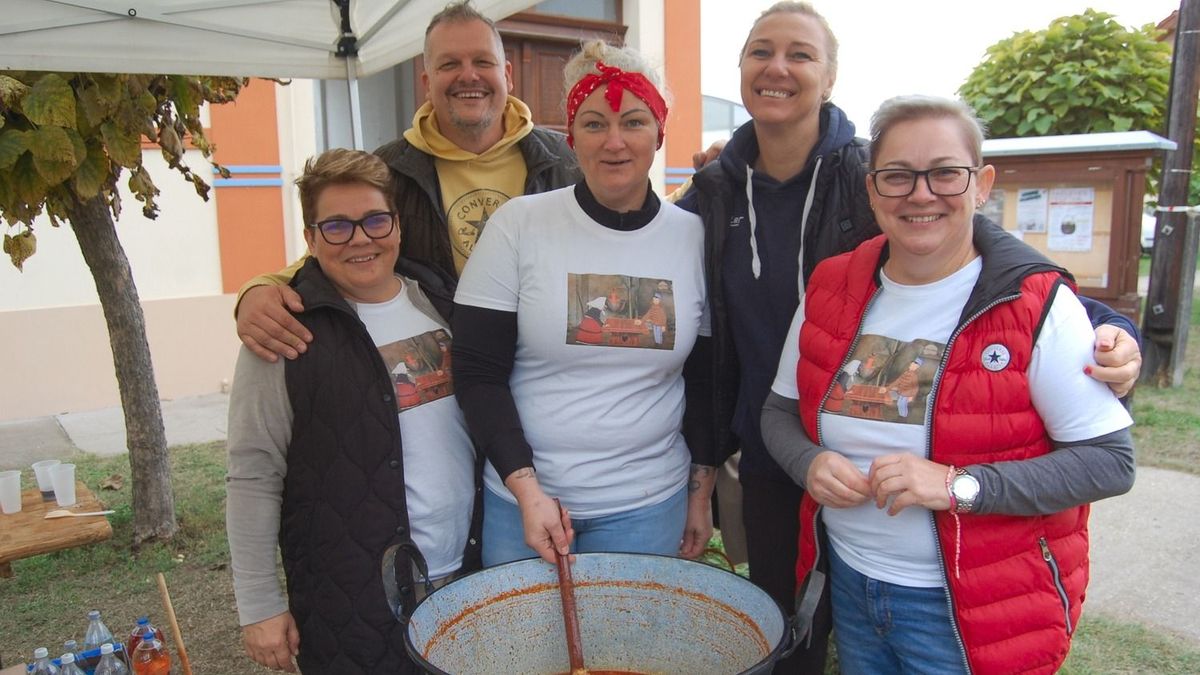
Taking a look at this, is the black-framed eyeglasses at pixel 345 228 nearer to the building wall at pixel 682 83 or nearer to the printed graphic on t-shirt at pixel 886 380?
the printed graphic on t-shirt at pixel 886 380

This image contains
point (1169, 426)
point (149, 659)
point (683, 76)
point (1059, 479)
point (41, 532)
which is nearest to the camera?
point (1059, 479)

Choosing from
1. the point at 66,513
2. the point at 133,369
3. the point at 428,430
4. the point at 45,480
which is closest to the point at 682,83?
the point at 133,369

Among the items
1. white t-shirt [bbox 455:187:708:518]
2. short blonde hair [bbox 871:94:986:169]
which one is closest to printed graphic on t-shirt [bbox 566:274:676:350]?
white t-shirt [bbox 455:187:708:518]

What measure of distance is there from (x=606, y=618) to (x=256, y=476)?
82 centimetres

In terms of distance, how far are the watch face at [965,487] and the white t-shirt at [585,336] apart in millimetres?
731

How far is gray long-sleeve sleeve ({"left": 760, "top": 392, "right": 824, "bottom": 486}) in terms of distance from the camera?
175 centimetres

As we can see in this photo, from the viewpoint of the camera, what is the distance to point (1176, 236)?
6840 mm

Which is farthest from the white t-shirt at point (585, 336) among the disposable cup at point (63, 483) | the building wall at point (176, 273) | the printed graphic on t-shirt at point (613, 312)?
the building wall at point (176, 273)

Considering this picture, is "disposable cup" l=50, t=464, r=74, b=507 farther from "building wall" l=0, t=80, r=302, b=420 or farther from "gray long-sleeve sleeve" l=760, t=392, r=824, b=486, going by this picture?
"building wall" l=0, t=80, r=302, b=420

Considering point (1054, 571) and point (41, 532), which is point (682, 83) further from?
point (1054, 571)

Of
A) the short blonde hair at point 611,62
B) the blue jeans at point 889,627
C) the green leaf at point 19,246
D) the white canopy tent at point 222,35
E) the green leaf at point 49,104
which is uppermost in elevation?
the white canopy tent at point 222,35

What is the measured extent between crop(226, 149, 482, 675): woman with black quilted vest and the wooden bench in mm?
1531

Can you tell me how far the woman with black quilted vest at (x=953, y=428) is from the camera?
4.94 feet

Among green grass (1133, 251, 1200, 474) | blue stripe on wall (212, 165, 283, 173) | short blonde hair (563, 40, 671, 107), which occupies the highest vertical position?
blue stripe on wall (212, 165, 283, 173)
